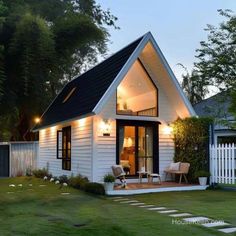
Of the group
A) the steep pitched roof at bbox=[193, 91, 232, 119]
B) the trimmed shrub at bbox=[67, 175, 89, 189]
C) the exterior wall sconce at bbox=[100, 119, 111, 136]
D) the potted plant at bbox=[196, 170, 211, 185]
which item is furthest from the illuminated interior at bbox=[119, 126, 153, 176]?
the steep pitched roof at bbox=[193, 91, 232, 119]

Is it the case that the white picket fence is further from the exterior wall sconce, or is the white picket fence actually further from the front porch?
the exterior wall sconce

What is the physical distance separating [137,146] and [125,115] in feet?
3.85

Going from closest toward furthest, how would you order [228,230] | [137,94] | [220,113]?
[228,230]
[137,94]
[220,113]

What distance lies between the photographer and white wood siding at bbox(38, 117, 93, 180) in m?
12.5

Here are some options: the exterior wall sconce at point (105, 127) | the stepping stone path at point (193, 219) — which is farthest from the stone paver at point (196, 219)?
the exterior wall sconce at point (105, 127)

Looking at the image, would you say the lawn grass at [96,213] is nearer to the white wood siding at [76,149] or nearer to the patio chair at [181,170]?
the white wood siding at [76,149]

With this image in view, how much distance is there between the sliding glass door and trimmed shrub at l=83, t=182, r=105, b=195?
5.38 ft

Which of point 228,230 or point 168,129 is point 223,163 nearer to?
point 168,129

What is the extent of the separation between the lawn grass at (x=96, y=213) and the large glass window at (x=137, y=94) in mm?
3776

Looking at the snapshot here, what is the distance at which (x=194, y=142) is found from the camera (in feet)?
42.9

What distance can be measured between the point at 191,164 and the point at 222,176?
3.77 feet

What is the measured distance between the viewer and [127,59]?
→ 480 inches

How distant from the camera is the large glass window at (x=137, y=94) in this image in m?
13.7

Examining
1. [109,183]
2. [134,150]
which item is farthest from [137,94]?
[109,183]
